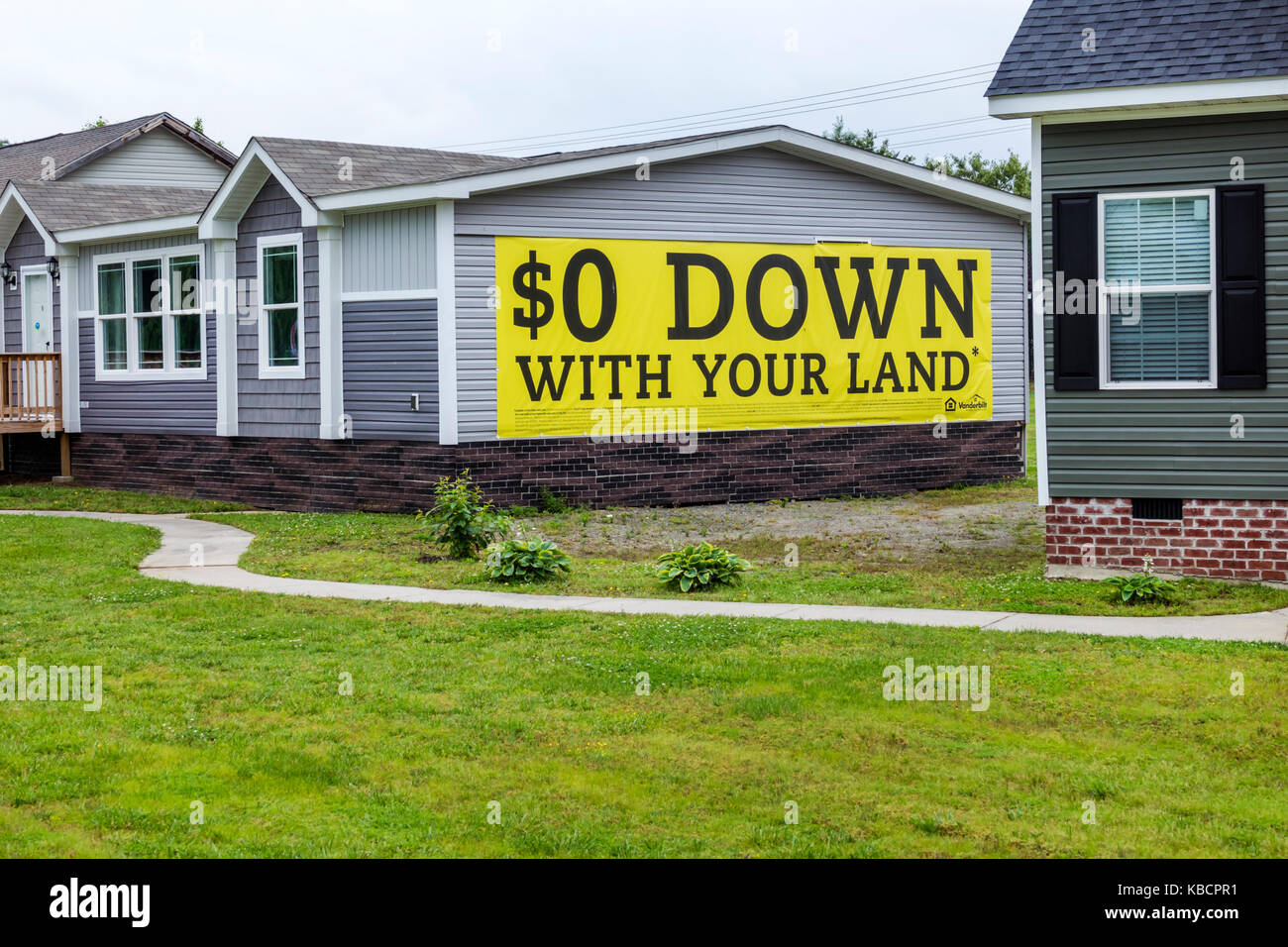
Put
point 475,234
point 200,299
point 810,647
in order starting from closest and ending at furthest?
point 810,647 < point 475,234 < point 200,299

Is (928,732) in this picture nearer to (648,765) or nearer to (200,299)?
(648,765)

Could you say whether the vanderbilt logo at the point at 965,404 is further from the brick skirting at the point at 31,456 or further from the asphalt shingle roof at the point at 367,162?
the brick skirting at the point at 31,456

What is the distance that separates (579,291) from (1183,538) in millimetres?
8964

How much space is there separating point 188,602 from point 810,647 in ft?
17.1

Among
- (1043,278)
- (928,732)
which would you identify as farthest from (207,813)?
(1043,278)

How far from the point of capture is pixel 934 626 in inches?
428

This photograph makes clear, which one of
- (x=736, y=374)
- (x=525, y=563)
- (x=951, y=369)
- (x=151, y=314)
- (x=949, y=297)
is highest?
(x=949, y=297)

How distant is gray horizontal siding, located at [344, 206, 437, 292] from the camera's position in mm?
18734

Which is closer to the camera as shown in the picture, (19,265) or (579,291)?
(579,291)

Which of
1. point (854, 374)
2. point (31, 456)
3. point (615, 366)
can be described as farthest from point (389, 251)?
point (31, 456)

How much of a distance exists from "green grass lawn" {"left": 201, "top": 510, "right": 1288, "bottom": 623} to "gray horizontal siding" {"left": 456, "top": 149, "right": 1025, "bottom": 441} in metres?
2.56

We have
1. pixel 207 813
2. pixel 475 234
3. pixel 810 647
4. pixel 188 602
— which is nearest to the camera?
pixel 207 813

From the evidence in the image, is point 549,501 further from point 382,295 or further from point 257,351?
point 257,351

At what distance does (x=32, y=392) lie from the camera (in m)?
24.5
